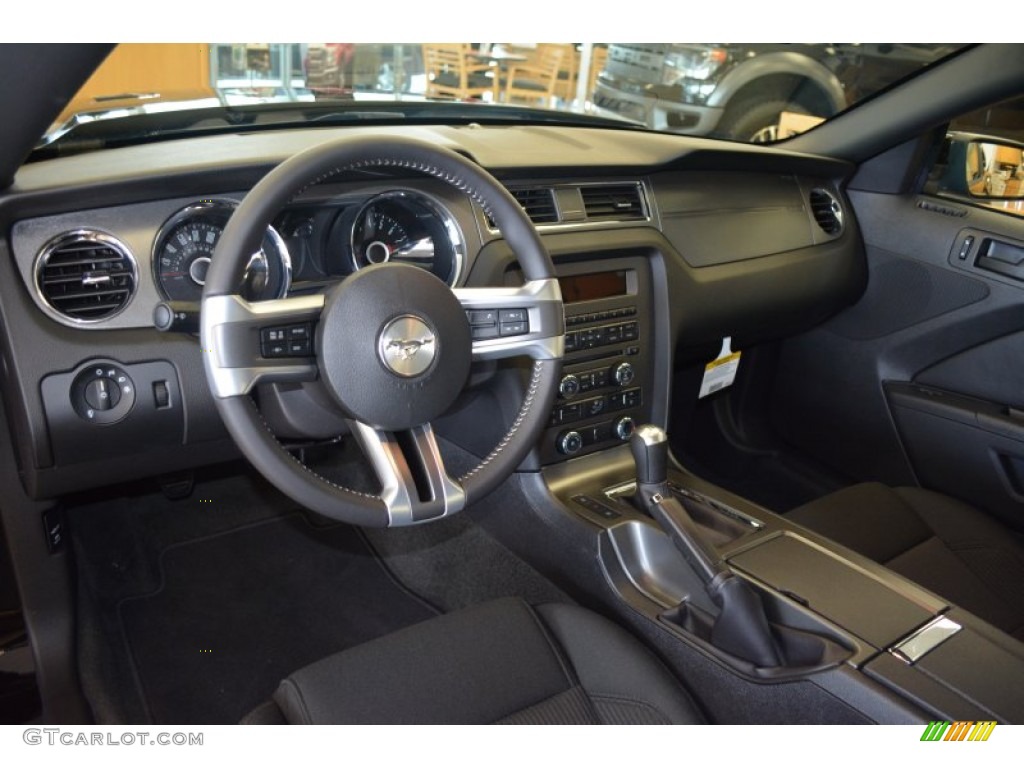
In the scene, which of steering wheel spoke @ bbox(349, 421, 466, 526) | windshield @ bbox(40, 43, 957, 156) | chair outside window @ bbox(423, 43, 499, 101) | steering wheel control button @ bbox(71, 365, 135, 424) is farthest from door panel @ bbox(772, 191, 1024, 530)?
steering wheel control button @ bbox(71, 365, 135, 424)

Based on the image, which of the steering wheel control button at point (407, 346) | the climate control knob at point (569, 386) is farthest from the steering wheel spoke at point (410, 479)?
the climate control knob at point (569, 386)

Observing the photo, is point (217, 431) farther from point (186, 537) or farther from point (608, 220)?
point (608, 220)

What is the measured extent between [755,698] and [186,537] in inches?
56.0

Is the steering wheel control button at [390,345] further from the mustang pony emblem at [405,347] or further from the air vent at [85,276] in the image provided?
the air vent at [85,276]

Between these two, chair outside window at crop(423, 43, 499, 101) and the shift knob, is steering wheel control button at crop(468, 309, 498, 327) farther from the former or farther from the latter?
chair outside window at crop(423, 43, 499, 101)

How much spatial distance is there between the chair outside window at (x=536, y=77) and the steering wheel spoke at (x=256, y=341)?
209 centimetres

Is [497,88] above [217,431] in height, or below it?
above

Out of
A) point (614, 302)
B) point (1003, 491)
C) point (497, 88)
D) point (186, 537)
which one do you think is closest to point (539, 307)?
point (614, 302)

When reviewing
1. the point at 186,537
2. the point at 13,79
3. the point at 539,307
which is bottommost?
the point at 186,537

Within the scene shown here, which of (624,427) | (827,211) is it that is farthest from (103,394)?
(827,211)

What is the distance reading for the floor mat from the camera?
5.96 feet

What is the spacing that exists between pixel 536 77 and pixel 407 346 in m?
2.45

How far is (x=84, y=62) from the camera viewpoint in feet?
3.04

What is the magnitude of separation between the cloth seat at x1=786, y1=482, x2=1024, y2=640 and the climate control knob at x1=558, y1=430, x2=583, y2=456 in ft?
1.47
